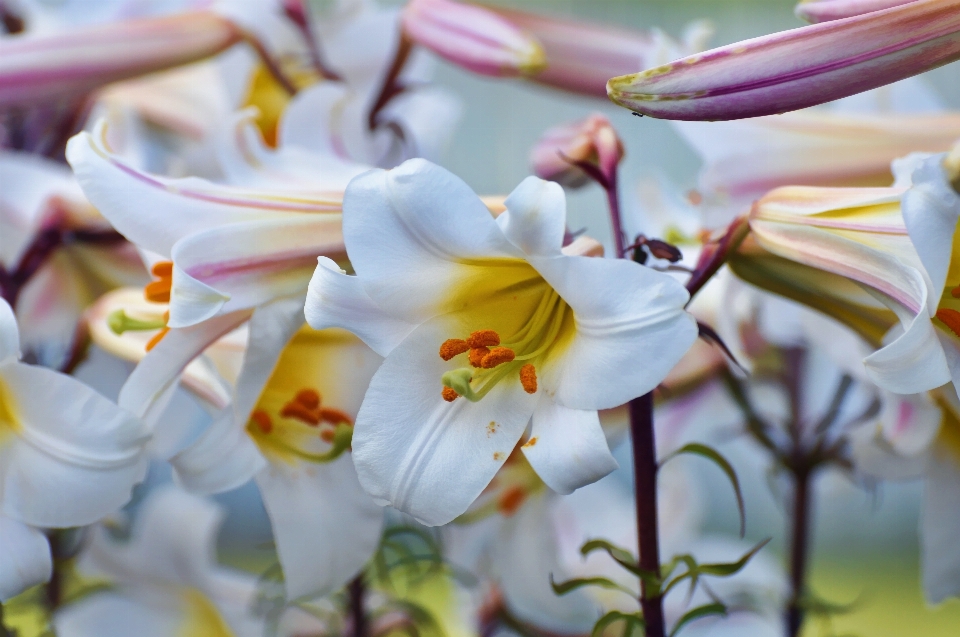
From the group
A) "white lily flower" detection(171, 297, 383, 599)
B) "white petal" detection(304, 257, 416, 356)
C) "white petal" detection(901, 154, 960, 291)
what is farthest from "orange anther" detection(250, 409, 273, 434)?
"white petal" detection(901, 154, 960, 291)

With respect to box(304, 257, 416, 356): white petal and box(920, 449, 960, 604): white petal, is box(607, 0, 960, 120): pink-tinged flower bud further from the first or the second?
box(920, 449, 960, 604): white petal

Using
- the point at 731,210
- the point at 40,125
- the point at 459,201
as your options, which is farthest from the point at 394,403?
the point at 40,125

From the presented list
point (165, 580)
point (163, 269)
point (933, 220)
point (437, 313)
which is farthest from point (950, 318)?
point (165, 580)

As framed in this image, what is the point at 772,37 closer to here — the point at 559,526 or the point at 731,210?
the point at 731,210

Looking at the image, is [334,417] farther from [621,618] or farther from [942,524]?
[942,524]

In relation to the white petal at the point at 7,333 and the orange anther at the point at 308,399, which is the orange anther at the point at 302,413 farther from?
the white petal at the point at 7,333

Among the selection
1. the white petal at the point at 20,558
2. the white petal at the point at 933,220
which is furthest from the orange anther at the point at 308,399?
the white petal at the point at 933,220
